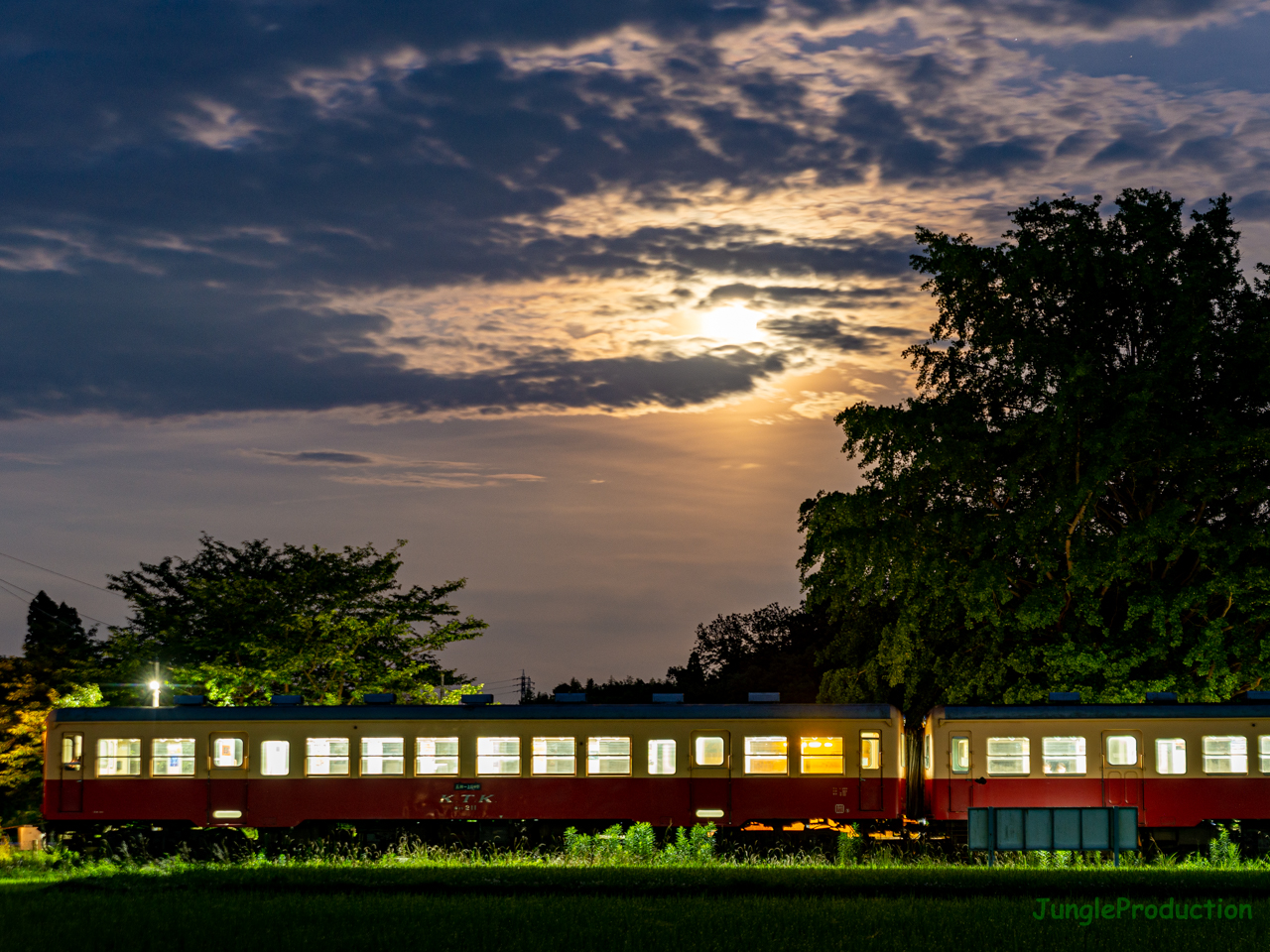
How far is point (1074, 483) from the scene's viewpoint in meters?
37.4

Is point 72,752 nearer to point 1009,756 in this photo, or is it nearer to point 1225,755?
point 1009,756

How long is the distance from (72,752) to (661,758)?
12.4 m

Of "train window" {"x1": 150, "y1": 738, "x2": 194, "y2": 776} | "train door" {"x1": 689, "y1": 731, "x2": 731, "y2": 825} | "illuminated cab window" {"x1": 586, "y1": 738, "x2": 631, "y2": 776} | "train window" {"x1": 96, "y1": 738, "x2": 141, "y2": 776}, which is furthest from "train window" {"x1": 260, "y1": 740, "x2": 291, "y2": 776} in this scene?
"train door" {"x1": 689, "y1": 731, "x2": 731, "y2": 825}

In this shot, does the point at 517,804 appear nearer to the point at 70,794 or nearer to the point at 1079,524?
the point at 70,794

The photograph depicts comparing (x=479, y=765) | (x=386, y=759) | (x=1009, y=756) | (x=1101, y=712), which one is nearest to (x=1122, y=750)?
(x=1101, y=712)

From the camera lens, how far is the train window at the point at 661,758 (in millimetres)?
29062

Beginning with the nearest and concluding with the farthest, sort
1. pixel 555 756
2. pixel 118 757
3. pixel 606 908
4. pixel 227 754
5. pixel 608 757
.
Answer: pixel 606 908 → pixel 608 757 → pixel 555 756 → pixel 227 754 → pixel 118 757

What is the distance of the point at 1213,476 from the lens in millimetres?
37031

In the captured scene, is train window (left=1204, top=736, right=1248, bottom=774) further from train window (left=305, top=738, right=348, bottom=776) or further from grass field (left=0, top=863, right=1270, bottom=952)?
train window (left=305, top=738, right=348, bottom=776)

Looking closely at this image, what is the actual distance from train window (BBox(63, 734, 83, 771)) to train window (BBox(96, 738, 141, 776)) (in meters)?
0.38

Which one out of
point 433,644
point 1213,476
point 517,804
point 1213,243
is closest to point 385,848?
point 517,804

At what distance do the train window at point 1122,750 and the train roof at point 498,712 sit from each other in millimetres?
4251

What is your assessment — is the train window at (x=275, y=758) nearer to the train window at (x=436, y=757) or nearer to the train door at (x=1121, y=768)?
the train window at (x=436, y=757)

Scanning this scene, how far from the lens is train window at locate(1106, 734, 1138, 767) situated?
28.7 m
